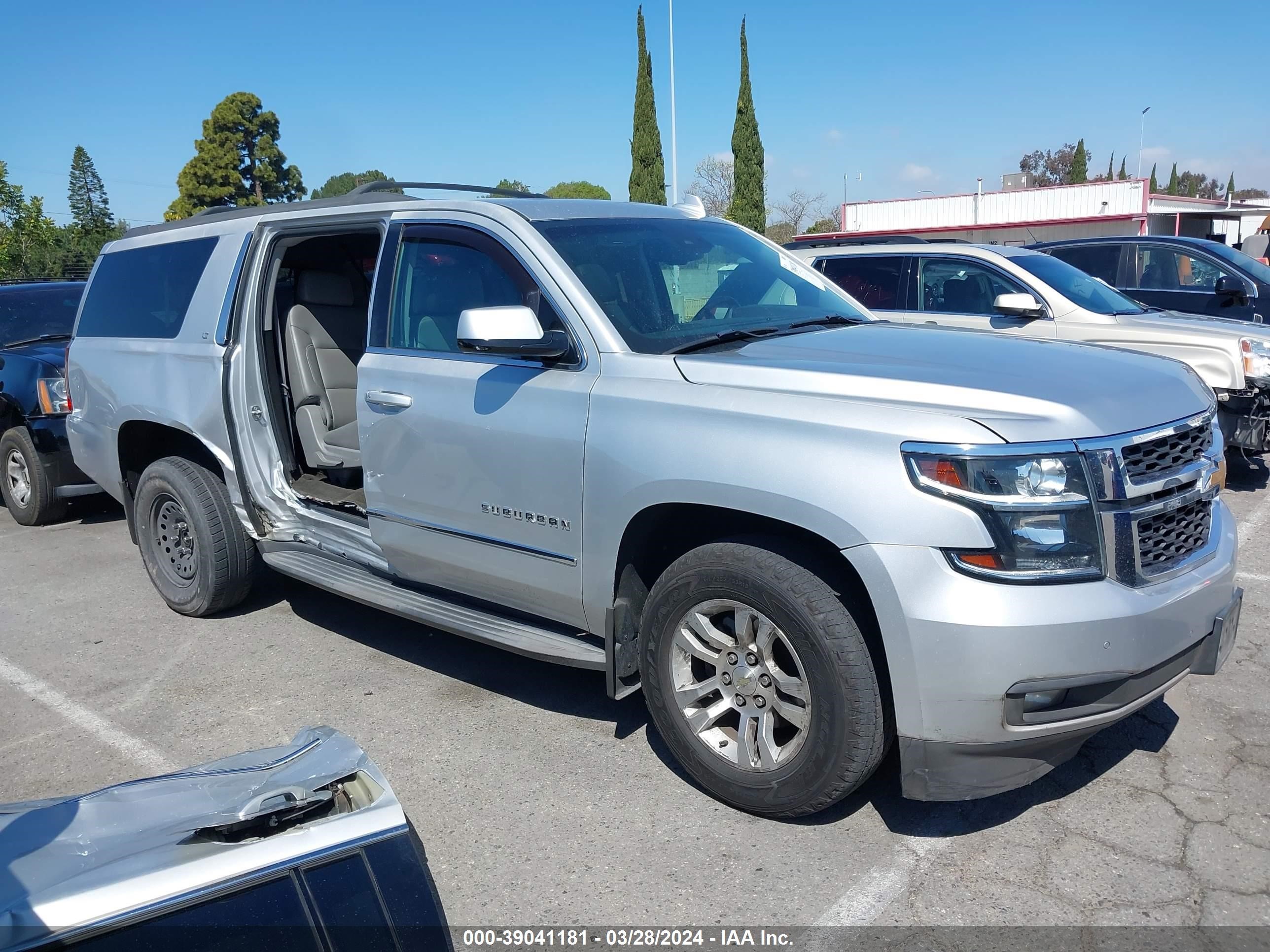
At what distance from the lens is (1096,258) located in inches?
416

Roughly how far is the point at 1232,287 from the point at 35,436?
10.6 m

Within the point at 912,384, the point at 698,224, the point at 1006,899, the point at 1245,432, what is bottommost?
the point at 1006,899

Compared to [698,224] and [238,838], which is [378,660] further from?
[238,838]

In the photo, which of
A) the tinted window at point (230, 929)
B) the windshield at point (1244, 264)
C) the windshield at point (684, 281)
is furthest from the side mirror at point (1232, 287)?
the tinted window at point (230, 929)

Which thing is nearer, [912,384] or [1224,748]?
[912,384]

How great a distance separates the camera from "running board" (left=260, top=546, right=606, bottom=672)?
371 centimetres

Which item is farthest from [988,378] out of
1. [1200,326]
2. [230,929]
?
[1200,326]

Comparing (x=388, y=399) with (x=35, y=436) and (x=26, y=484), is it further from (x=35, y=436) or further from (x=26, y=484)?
(x=26, y=484)

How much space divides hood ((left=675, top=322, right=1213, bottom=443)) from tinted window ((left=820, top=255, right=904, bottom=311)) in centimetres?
488

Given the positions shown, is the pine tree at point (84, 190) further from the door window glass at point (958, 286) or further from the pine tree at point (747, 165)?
the door window glass at point (958, 286)

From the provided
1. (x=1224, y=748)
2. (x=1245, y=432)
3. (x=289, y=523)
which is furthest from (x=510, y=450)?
(x=1245, y=432)

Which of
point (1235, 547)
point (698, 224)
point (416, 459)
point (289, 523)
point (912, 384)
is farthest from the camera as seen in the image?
point (289, 523)

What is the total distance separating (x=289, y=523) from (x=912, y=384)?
3433 millimetres

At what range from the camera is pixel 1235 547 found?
3.32 m
